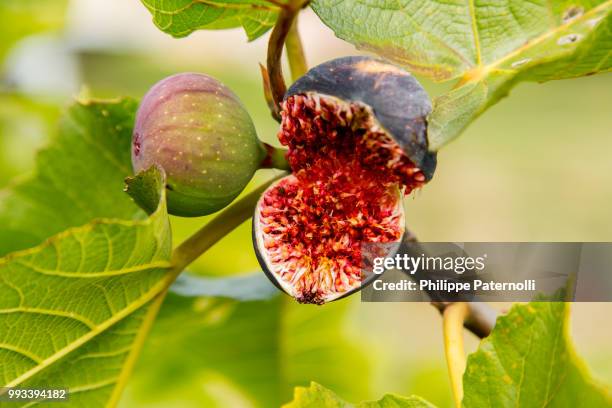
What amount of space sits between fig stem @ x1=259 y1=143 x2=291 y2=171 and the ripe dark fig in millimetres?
23

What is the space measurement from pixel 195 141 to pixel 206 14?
21 cm

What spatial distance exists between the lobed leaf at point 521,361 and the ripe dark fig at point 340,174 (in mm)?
175

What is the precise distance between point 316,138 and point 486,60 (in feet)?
0.86

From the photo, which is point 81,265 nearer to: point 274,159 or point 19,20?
point 274,159

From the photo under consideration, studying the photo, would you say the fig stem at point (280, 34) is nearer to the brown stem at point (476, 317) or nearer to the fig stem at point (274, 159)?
the fig stem at point (274, 159)

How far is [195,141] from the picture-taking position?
0.95 metres

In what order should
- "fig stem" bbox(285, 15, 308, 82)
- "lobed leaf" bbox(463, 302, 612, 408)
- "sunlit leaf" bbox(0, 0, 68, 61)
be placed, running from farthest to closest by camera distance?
"sunlit leaf" bbox(0, 0, 68, 61) → "fig stem" bbox(285, 15, 308, 82) → "lobed leaf" bbox(463, 302, 612, 408)

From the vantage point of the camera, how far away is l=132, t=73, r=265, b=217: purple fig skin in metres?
0.95

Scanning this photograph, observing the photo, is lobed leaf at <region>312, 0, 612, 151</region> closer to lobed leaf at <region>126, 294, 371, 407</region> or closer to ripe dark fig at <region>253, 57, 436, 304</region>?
ripe dark fig at <region>253, 57, 436, 304</region>

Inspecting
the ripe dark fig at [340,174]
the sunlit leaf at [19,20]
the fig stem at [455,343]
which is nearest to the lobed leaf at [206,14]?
the ripe dark fig at [340,174]

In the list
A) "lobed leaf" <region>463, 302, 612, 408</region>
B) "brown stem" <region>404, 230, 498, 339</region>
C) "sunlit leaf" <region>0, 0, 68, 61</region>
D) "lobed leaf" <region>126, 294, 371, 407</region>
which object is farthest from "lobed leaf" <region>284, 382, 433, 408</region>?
"sunlit leaf" <region>0, 0, 68, 61</region>

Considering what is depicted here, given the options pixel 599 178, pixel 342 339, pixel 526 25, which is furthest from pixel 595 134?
pixel 526 25

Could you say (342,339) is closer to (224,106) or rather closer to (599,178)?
(224,106)

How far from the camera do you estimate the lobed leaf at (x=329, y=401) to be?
90 centimetres
